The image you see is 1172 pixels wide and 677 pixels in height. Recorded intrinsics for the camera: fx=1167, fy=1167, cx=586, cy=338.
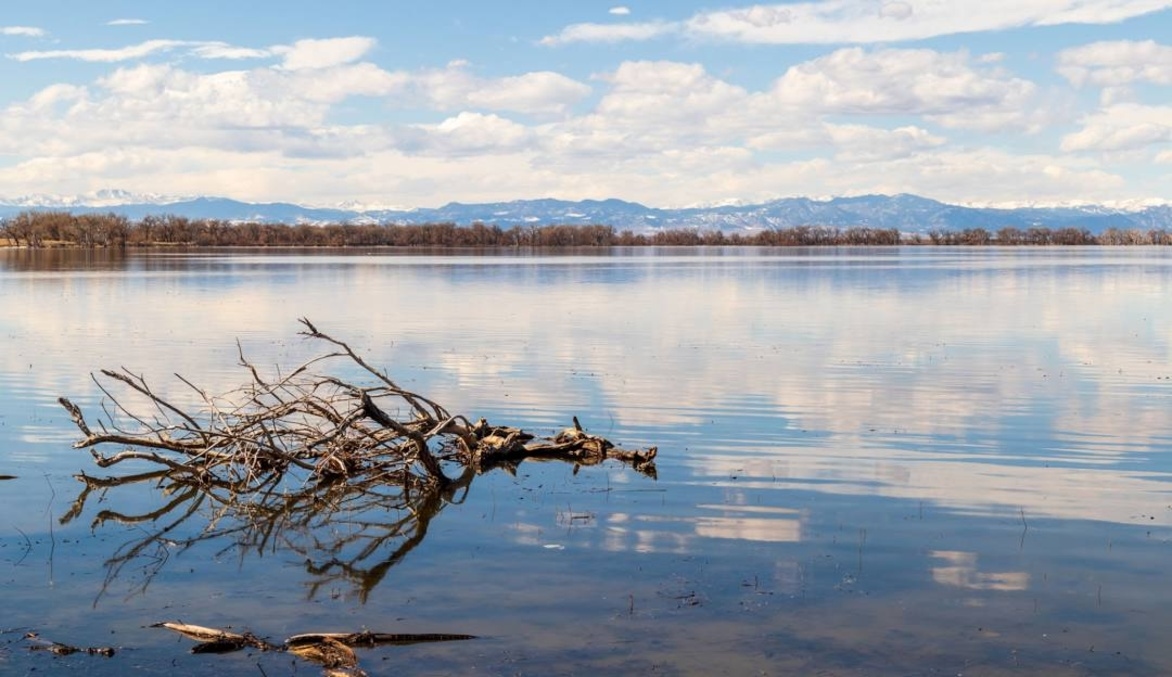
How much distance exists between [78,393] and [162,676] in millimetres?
16625

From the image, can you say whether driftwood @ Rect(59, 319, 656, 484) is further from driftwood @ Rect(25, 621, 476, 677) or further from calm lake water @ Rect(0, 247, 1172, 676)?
driftwood @ Rect(25, 621, 476, 677)

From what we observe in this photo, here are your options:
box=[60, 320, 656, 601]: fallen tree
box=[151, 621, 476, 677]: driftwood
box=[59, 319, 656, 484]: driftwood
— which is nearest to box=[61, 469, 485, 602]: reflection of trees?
box=[60, 320, 656, 601]: fallen tree

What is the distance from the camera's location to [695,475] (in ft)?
55.6

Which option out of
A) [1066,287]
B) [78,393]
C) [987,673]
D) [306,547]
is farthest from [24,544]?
[1066,287]

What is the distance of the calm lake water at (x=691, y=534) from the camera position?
33.4ft

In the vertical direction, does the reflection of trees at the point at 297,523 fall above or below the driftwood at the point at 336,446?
below

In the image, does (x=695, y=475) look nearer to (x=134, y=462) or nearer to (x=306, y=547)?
(x=306, y=547)

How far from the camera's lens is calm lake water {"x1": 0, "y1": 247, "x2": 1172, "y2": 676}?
1019 centimetres

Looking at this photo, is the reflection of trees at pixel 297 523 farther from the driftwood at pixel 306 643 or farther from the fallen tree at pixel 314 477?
the driftwood at pixel 306 643

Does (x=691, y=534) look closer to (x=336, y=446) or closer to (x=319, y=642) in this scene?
(x=319, y=642)

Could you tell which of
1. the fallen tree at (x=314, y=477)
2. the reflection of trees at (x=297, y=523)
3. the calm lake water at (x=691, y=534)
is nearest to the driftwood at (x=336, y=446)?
the fallen tree at (x=314, y=477)

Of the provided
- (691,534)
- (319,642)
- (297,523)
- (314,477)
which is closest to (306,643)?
(319,642)

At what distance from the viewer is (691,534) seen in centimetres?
1376

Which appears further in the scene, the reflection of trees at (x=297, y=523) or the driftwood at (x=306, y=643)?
the reflection of trees at (x=297, y=523)
